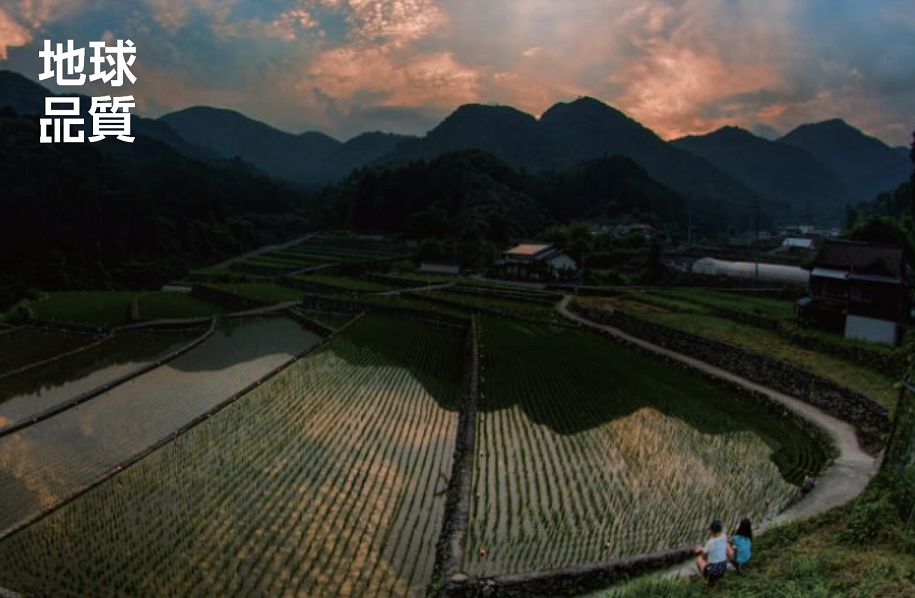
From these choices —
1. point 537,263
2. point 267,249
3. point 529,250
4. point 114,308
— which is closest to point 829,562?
point 114,308

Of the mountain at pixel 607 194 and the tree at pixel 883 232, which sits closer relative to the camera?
the tree at pixel 883 232

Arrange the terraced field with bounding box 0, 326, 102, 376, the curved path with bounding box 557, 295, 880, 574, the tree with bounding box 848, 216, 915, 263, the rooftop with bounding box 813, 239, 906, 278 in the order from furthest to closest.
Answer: the tree with bounding box 848, 216, 915, 263 < the terraced field with bounding box 0, 326, 102, 376 < the rooftop with bounding box 813, 239, 906, 278 < the curved path with bounding box 557, 295, 880, 574

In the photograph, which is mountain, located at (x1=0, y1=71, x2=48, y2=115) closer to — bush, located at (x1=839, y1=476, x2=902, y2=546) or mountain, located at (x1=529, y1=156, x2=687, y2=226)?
mountain, located at (x1=529, y1=156, x2=687, y2=226)

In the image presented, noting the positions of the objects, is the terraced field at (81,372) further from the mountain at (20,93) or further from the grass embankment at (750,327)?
the mountain at (20,93)

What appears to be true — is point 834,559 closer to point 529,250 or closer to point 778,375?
point 778,375

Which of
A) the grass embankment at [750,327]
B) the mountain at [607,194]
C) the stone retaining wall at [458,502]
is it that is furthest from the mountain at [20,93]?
the stone retaining wall at [458,502]

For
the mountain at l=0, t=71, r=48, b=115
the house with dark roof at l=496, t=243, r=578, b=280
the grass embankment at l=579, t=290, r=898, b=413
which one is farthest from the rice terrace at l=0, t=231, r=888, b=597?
the mountain at l=0, t=71, r=48, b=115

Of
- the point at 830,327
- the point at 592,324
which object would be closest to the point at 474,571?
the point at 830,327
